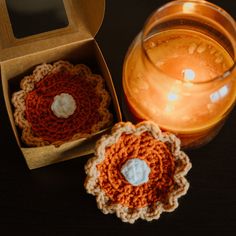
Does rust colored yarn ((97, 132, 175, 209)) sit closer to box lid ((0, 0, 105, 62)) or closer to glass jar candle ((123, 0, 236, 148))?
glass jar candle ((123, 0, 236, 148))

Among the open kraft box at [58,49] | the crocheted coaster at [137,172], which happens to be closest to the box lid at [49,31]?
the open kraft box at [58,49]

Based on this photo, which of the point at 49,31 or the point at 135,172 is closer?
the point at 135,172

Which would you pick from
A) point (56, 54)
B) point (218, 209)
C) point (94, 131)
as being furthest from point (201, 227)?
point (56, 54)

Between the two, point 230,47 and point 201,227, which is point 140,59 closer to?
point 230,47

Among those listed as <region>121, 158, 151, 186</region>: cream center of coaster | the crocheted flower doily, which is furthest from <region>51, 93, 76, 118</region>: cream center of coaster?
<region>121, 158, 151, 186</region>: cream center of coaster

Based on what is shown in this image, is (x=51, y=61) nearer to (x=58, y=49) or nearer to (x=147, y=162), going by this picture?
(x=58, y=49)

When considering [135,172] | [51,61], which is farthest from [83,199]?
[51,61]
